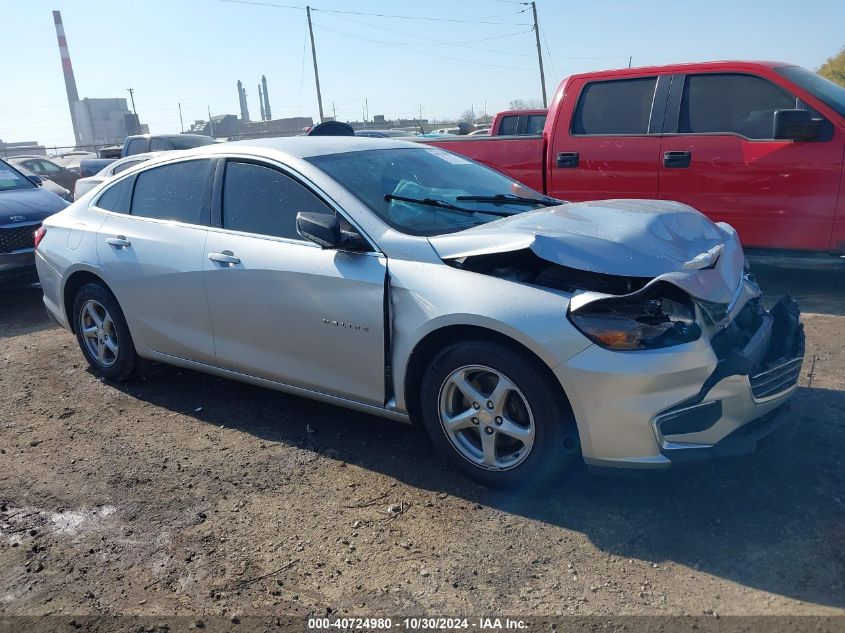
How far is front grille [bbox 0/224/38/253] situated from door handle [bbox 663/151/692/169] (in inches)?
255

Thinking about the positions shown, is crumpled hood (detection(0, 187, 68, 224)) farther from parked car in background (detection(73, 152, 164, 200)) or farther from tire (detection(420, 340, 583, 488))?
tire (detection(420, 340, 583, 488))

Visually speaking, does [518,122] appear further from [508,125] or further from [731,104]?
[731,104]

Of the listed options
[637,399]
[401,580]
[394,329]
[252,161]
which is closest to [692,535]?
[637,399]

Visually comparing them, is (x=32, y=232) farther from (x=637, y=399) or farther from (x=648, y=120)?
(x=637, y=399)

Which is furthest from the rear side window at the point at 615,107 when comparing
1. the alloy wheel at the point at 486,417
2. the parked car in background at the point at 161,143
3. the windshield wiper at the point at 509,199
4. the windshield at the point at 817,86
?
the parked car in background at the point at 161,143

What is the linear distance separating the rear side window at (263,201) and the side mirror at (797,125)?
414 cm

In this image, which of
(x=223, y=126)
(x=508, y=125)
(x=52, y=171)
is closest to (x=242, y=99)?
(x=223, y=126)

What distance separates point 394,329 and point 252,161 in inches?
57.7

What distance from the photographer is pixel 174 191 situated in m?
4.68

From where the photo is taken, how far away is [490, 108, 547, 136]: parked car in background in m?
12.9

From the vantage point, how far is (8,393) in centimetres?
529

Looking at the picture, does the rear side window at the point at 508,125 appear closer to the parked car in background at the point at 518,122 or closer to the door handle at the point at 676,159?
the parked car in background at the point at 518,122

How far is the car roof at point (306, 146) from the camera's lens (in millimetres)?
4238

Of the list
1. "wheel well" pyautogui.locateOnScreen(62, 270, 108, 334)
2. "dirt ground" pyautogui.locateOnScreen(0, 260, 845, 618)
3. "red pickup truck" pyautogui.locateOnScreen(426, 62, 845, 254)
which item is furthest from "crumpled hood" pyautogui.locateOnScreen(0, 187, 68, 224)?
"red pickup truck" pyautogui.locateOnScreen(426, 62, 845, 254)
